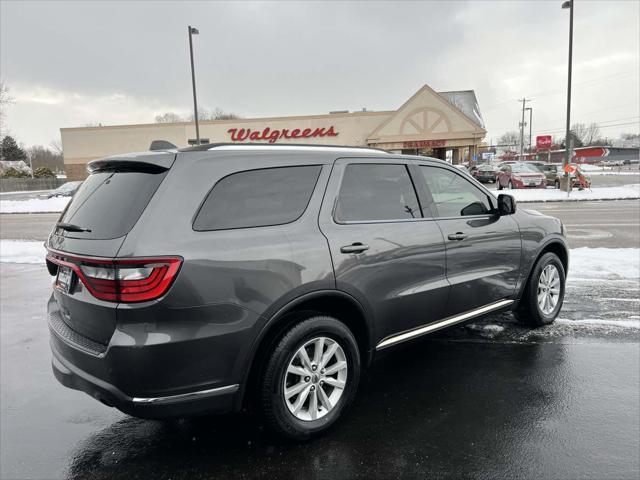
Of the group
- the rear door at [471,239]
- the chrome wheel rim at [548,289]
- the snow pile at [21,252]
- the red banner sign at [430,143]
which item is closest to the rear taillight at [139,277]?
the rear door at [471,239]

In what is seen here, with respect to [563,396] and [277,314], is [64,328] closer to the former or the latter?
[277,314]

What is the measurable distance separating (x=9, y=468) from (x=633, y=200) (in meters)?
24.4

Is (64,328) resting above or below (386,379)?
above

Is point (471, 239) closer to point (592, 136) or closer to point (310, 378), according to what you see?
point (310, 378)

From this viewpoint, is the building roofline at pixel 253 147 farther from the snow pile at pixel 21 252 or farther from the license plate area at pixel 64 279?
the snow pile at pixel 21 252

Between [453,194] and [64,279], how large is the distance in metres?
3.13

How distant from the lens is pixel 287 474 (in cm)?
268

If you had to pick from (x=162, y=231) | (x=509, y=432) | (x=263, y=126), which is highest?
(x=263, y=126)

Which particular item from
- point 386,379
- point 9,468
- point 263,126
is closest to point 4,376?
point 9,468

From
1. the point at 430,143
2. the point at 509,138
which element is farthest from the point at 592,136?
the point at 430,143

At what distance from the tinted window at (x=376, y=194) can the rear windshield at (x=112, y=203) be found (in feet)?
4.06

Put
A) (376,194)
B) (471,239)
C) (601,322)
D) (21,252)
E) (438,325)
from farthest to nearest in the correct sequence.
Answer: (21,252) < (601,322) < (471,239) < (438,325) < (376,194)

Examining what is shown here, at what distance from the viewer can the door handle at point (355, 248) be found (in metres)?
3.04

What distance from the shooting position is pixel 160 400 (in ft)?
8.10
